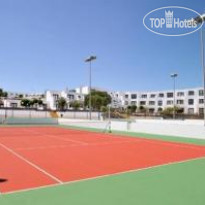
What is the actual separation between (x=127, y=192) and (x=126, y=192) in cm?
2

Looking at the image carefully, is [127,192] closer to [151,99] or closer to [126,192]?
[126,192]

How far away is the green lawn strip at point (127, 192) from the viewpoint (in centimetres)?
498

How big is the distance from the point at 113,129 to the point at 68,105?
83.8 meters

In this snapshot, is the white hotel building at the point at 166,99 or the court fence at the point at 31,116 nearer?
the court fence at the point at 31,116

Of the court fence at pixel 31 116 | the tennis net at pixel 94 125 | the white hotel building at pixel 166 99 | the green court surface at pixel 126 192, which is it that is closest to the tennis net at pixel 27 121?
the court fence at pixel 31 116

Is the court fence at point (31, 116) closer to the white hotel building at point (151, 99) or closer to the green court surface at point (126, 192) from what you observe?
the green court surface at point (126, 192)

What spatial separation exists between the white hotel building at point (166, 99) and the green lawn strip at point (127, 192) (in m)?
69.0

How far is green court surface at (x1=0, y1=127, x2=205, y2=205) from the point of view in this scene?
4980 millimetres

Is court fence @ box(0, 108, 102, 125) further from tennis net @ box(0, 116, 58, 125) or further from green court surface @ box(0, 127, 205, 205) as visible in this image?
green court surface @ box(0, 127, 205, 205)

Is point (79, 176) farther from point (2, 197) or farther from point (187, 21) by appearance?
point (187, 21)

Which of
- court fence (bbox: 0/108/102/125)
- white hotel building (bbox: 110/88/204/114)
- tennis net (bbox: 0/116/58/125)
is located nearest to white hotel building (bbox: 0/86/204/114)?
white hotel building (bbox: 110/88/204/114)

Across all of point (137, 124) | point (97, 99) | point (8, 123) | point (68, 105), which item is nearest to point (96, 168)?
point (137, 124)

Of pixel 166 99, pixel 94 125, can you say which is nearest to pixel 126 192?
pixel 94 125

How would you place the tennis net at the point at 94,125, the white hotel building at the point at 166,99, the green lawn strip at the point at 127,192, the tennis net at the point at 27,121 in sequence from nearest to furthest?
1. the green lawn strip at the point at 127,192
2. the tennis net at the point at 94,125
3. the tennis net at the point at 27,121
4. the white hotel building at the point at 166,99
